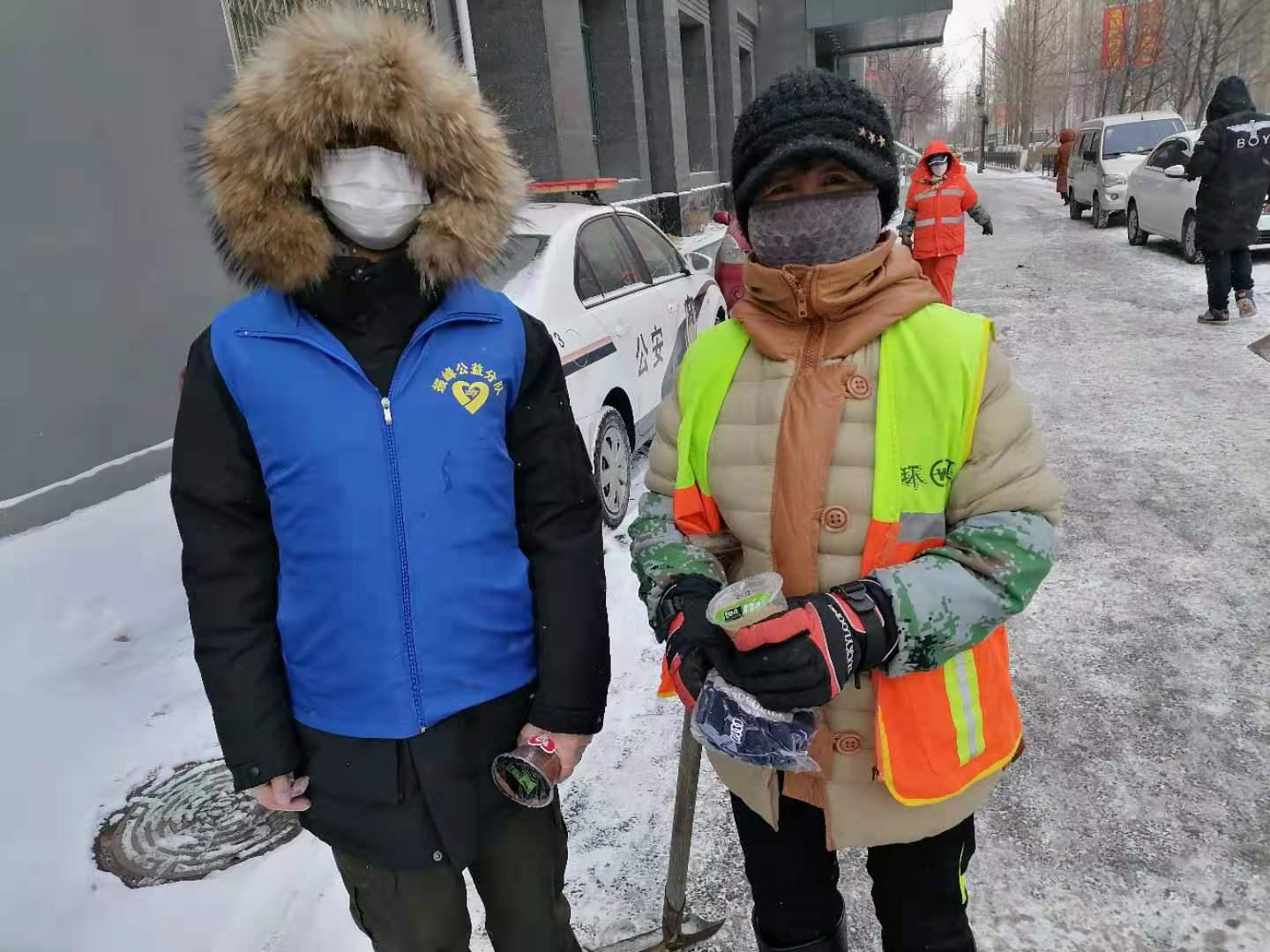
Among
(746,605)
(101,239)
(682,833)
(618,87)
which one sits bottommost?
(682,833)

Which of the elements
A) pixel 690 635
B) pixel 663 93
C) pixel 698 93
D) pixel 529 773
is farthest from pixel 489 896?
pixel 698 93

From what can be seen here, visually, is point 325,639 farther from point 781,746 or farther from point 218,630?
point 781,746

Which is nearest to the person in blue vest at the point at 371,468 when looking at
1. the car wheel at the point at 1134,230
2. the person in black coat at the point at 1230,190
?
the person in black coat at the point at 1230,190

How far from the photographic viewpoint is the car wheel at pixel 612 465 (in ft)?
15.8

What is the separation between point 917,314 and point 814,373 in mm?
203

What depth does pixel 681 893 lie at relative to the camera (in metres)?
2.27

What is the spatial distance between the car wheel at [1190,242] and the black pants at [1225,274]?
309 centimetres

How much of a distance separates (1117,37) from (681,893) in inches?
1846

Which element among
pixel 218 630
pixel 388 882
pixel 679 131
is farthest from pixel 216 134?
pixel 679 131

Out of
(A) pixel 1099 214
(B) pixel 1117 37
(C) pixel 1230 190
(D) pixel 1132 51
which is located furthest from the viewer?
(B) pixel 1117 37

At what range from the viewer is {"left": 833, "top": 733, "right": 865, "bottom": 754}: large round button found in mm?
1581

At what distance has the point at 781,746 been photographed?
56.1 inches

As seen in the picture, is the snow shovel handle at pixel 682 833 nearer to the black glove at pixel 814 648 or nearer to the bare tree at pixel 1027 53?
the black glove at pixel 814 648

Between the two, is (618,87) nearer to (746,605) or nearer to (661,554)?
(661,554)
